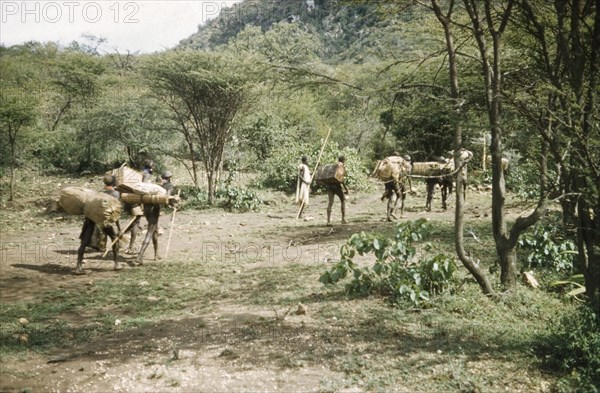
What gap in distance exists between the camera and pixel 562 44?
4.60 meters

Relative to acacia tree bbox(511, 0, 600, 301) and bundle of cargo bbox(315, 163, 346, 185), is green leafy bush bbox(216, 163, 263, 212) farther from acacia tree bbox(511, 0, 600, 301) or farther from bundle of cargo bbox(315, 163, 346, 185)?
acacia tree bbox(511, 0, 600, 301)

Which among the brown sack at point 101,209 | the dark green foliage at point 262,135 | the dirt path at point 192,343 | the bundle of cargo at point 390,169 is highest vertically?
the dark green foliage at point 262,135

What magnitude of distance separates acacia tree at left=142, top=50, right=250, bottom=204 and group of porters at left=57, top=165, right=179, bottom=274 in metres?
6.05

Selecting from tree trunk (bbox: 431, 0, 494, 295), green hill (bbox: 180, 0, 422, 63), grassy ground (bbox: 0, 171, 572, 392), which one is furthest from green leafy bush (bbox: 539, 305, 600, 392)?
green hill (bbox: 180, 0, 422, 63)

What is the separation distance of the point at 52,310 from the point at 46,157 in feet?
63.2

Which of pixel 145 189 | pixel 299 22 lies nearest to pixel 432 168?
pixel 145 189

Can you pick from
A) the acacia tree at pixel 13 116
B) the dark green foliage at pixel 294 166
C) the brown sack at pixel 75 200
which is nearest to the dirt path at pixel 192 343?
the brown sack at pixel 75 200

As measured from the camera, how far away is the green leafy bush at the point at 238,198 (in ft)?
49.0

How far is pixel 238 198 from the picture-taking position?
592 inches

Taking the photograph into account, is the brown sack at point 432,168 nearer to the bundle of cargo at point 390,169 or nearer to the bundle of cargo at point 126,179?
the bundle of cargo at point 390,169

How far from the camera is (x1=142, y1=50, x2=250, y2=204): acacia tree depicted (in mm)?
14047

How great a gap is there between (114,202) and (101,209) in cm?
22

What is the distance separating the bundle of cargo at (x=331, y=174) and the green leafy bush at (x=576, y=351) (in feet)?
22.2

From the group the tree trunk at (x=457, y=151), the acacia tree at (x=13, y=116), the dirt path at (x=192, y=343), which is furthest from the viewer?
the acacia tree at (x=13, y=116)
